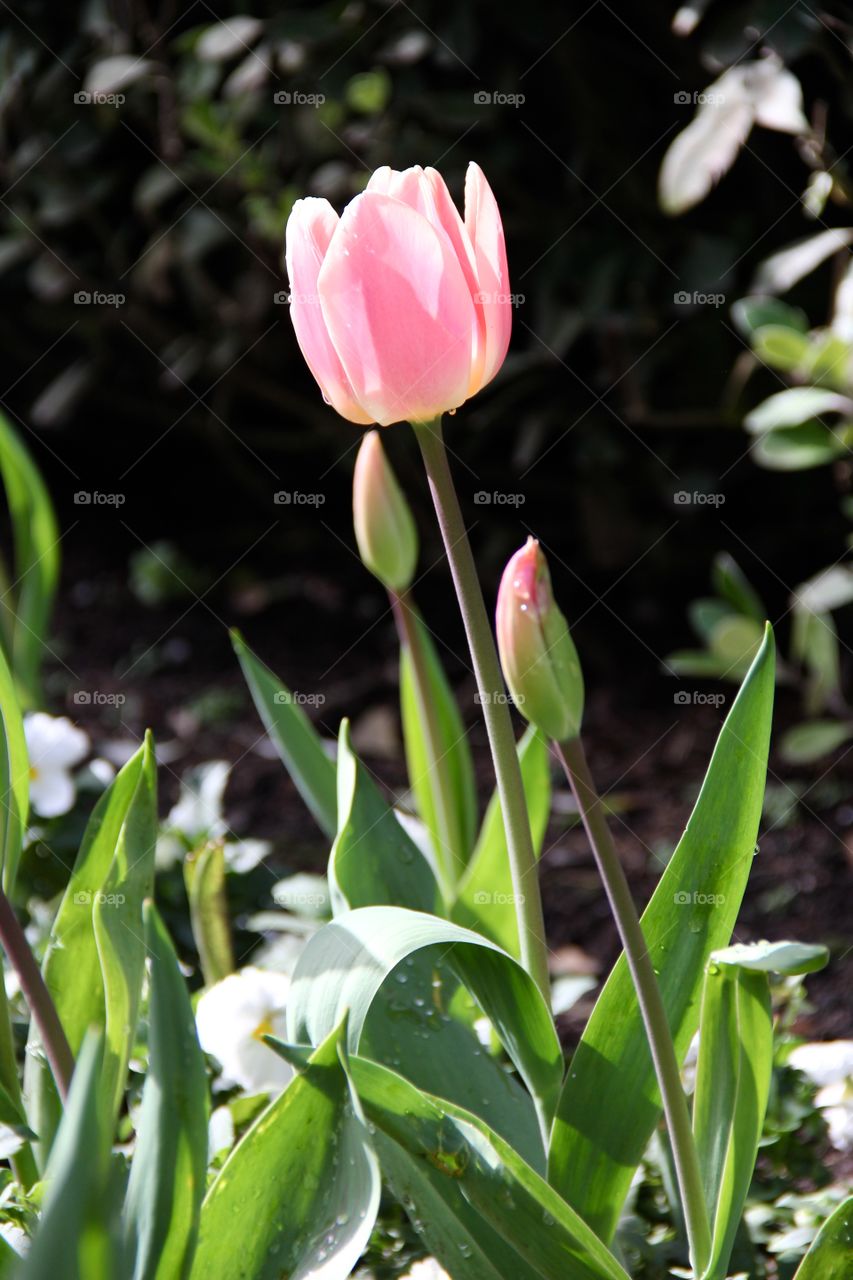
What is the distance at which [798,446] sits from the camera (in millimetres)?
1872

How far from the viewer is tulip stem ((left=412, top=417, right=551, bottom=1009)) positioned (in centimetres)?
82

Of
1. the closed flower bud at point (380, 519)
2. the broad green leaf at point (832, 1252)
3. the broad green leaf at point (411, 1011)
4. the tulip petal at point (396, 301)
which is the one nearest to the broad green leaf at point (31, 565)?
the closed flower bud at point (380, 519)

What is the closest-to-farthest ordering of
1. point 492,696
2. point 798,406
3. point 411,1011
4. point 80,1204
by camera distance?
point 80,1204 < point 492,696 < point 411,1011 < point 798,406

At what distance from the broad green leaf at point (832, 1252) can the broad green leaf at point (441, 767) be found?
564mm

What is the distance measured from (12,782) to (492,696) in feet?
1.31

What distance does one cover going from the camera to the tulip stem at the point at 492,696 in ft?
2.68

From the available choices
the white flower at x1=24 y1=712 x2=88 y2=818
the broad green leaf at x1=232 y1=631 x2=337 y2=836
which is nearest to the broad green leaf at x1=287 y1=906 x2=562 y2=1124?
the broad green leaf at x1=232 y1=631 x2=337 y2=836

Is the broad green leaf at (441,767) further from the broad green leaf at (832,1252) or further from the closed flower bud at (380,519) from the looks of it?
A: the broad green leaf at (832,1252)

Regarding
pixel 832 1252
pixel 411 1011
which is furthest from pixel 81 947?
pixel 832 1252

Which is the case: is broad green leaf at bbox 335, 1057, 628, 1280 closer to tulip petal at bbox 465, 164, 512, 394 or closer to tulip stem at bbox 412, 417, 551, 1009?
tulip stem at bbox 412, 417, 551, 1009

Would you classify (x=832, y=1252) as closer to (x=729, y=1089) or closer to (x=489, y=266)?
(x=729, y=1089)

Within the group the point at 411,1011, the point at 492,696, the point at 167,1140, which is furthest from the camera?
the point at 411,1011

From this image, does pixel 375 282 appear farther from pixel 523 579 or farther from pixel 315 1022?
pixel 315 1022

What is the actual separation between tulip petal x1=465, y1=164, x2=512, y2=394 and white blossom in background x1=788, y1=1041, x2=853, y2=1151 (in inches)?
26.4
